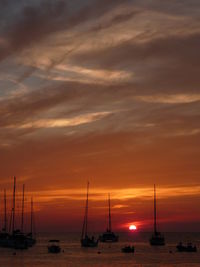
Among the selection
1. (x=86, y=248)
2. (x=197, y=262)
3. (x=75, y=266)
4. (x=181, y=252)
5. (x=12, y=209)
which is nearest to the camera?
(x=75, y=266)

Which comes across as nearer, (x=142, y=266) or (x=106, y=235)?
(x=142, y=266)

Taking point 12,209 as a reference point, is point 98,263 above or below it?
below

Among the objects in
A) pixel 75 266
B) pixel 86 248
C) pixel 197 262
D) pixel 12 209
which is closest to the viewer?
pixel 75 266

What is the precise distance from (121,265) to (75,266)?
10.7 meters

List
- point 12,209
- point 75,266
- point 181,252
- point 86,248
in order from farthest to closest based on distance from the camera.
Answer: point 86,248, point 181,252, point 12,209, point 75,266

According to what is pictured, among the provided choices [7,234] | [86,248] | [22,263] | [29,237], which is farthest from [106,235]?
[22,263]

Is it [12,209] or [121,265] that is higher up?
[12,209]

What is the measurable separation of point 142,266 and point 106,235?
76.4m

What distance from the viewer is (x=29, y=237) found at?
561ft

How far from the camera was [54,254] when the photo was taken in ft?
497

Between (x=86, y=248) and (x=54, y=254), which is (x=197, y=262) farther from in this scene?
(x=86, y=248)

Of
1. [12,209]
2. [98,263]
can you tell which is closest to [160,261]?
[98,263]

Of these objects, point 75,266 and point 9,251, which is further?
point 9,251

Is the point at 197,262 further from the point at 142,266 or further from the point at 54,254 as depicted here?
the point at 54,254
